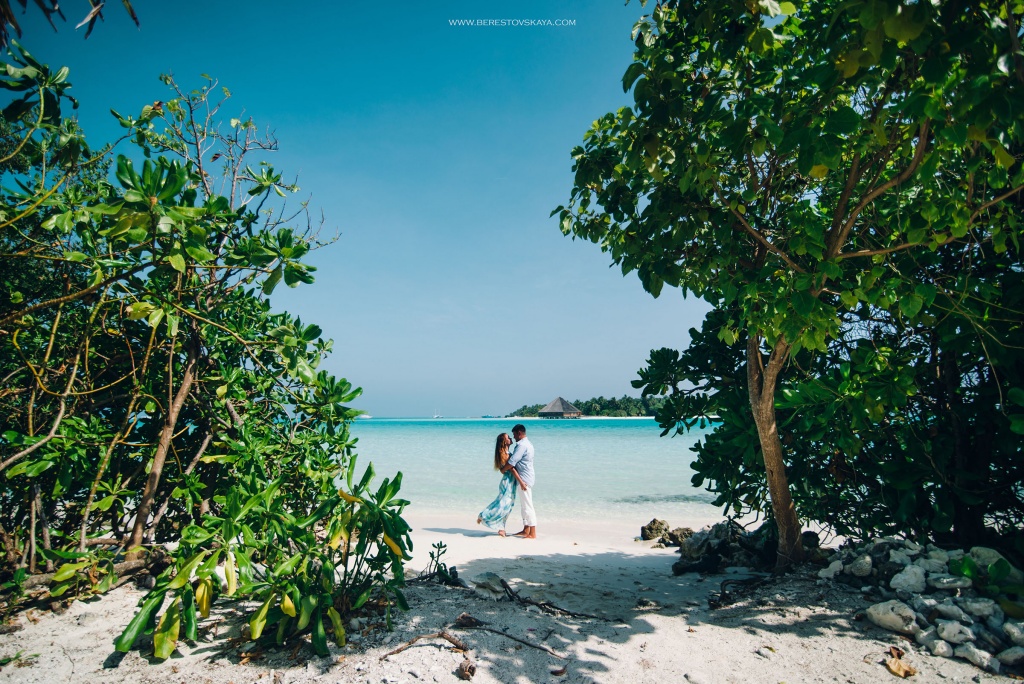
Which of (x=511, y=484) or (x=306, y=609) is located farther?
(x=511, y=484)

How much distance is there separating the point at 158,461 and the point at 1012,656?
4.84m

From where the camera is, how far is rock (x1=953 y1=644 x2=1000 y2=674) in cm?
254

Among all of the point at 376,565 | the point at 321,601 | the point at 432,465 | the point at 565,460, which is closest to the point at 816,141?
the point at 376,565

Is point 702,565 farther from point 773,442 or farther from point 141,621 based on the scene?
point 141,621

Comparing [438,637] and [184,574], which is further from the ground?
[184,574]

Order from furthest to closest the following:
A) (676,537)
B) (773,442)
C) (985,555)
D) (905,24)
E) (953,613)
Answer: (676,537), (773,442), (985,555), (953,613), (905,24)

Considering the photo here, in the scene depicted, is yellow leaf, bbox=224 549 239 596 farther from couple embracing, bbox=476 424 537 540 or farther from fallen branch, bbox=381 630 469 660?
couple embracing, bbox=476 424 537 540

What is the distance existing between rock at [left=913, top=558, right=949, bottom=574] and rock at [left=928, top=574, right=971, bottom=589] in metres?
0.09

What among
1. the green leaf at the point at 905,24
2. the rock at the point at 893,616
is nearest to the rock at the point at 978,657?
the rock at the point at 893,616

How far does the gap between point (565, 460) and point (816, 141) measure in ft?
65.0

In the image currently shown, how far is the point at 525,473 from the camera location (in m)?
7.79

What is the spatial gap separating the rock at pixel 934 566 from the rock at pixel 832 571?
0.59 metres

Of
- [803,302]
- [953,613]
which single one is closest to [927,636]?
[953,613]

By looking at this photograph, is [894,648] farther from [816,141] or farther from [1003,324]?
[816,141]
